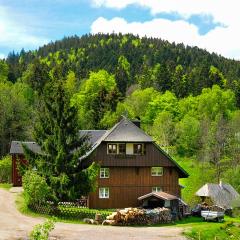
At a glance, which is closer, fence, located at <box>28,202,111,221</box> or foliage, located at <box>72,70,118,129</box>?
fence, located at <box>28,202,111,221</box>

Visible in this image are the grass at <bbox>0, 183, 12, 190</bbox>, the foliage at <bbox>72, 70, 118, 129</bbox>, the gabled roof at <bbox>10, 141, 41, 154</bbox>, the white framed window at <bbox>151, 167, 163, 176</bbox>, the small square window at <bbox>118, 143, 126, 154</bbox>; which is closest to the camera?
the small square window at <bbox>118, 143, 126, 154</bbox>

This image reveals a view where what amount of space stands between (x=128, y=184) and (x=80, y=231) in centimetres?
1697

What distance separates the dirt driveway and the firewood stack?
1.88m

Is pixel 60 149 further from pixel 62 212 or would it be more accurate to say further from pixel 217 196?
pixel 217 196

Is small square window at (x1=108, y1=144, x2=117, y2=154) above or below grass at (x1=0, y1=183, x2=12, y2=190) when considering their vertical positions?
above

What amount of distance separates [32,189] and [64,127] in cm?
654

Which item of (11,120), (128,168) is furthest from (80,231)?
(11,120)

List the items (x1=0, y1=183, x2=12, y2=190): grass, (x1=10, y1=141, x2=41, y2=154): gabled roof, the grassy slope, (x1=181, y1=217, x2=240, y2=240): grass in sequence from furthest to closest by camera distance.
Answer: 1. the grassy slope
2. (x1=10, y1=141, x2=41, y2=154): gabled roof
3. (x1=0, y1=183, x2=12, y2=190): grass
4. (x1=181, y1=217, x2=240, y2=240): grass

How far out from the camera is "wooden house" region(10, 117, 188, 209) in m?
54.8

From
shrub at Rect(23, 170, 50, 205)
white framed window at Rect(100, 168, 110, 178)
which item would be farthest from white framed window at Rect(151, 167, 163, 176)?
shrub at Rect(23, 170, 50, 205)

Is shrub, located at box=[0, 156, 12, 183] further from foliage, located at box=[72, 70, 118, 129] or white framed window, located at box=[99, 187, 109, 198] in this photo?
foliage, located at box=[72, 70, 118, 129]

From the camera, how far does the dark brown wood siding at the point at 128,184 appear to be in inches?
2165

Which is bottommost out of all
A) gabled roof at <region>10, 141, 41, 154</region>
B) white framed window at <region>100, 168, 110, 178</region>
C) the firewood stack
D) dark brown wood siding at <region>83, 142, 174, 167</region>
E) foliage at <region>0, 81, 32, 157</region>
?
the firewood stack

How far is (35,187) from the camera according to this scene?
44.7 meters
